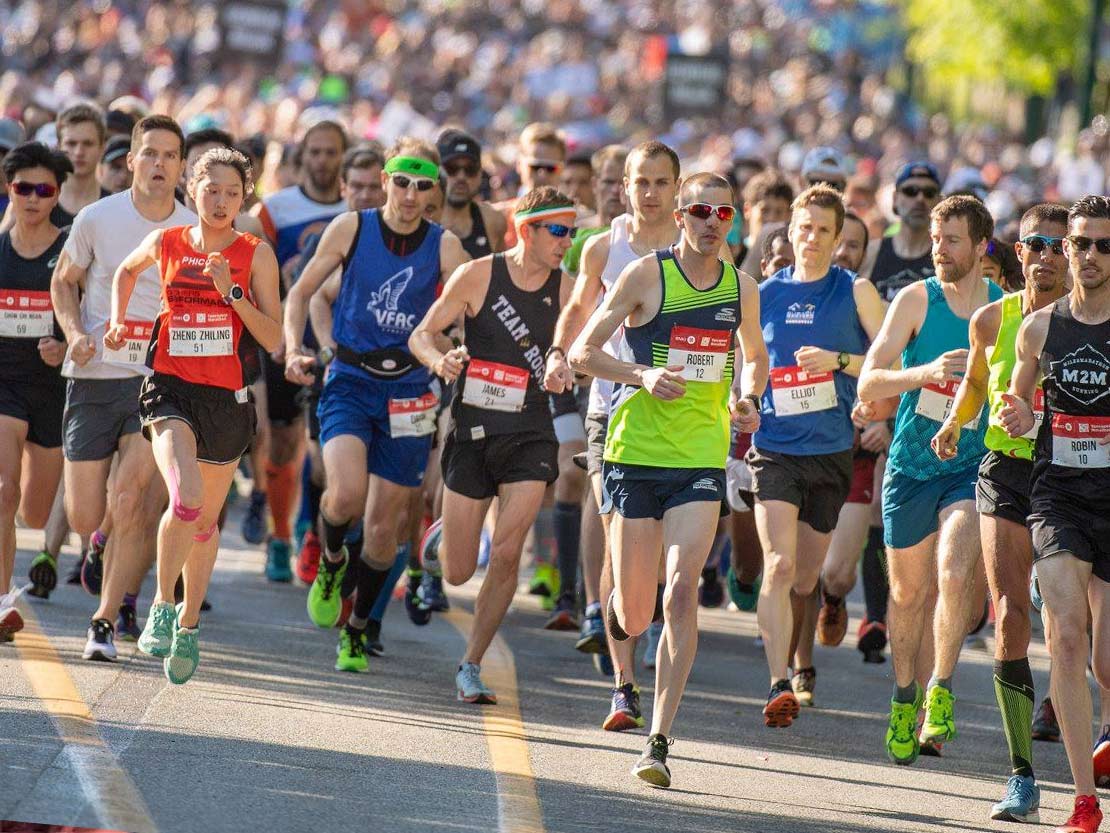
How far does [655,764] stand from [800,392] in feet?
7.65

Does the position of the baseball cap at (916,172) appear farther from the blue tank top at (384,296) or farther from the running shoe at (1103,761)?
the running shoe at (1103,761)

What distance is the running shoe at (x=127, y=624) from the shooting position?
9.88 m

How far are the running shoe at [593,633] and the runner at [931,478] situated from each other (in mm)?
1649

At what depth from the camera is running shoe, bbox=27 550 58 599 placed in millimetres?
10719

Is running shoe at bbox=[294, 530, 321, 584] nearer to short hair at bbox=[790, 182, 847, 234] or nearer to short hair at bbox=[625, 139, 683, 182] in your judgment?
short hair at bbox=[625, 139, 683, 182]

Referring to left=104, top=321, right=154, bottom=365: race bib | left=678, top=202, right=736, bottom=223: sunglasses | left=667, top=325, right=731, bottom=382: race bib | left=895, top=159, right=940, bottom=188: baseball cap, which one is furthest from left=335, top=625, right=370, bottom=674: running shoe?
left=895, top=159, right=940, bottom=188: baseball cap

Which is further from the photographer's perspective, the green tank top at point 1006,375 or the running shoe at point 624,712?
the running shoe at point 624,712

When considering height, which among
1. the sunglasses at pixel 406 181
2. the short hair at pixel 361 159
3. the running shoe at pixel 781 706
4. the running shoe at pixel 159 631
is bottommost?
the running shoe at pixel 781 706

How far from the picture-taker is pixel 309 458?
11.9 meters

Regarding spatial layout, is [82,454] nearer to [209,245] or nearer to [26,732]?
[209,245]

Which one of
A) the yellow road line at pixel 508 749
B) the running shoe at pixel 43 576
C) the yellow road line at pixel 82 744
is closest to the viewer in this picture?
the yellow road line at pixel 82 744

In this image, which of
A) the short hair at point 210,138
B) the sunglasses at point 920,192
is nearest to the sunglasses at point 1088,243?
the sunglasses at point 920,192

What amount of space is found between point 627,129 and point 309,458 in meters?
26.9

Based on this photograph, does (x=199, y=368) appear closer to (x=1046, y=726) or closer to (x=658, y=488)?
(x=658, y=488)
